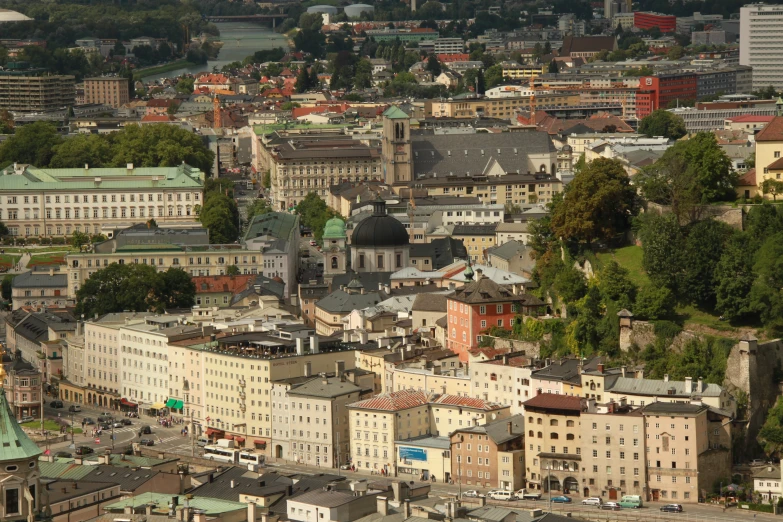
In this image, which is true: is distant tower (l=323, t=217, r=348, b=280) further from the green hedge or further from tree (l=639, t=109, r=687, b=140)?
tree (l=639, t=109, r=687, b=140)

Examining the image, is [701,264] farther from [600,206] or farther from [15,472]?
[15,472]

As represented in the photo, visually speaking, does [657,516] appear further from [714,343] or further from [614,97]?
→ [614,97]

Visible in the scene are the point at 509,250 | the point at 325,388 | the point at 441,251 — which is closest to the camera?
the point at 325,388

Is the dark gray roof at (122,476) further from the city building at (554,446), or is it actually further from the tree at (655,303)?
the tree at (655,303)

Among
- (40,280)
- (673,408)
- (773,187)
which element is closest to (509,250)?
(773,187)

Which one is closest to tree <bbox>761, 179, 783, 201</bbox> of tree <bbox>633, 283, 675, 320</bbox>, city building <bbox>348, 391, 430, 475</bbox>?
tree <bbox>633, 283, 675, 320</bbox>

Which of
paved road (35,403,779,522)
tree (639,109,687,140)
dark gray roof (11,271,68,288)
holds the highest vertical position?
tree (639,109,687,140)
